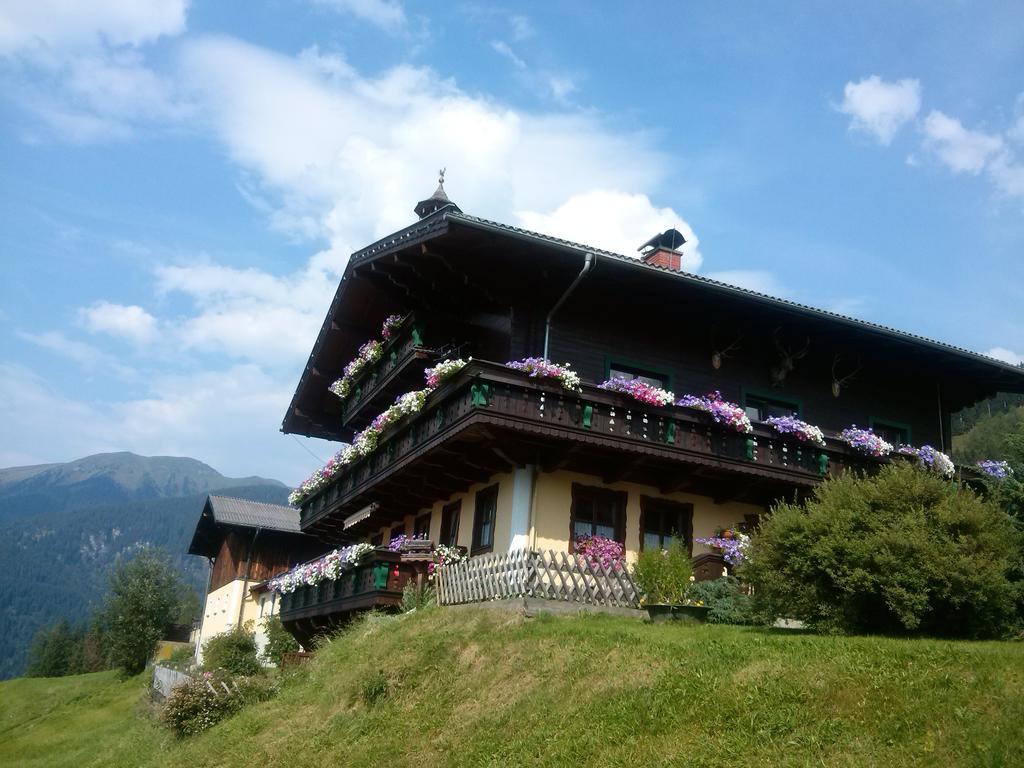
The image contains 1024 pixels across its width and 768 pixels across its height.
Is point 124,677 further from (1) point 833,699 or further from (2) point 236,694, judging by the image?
(1) point 833,699

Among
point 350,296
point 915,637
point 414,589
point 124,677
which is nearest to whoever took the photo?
point 915,637

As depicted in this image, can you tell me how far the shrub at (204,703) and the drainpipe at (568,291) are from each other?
28.4 ft

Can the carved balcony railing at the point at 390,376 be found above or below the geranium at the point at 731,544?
above

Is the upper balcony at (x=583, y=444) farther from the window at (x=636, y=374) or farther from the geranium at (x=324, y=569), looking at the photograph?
the window at (x=636, y=374)

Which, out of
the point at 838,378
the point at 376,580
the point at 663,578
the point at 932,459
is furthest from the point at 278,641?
the point at 932,459

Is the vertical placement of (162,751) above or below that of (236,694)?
below

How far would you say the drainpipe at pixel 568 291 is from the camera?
18.7 m

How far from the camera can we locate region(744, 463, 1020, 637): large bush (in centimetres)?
1212

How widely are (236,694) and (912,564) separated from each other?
40.8ft

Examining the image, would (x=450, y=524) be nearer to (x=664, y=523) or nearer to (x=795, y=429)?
(x=664, y=523)

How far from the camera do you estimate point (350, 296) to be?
1000 inches

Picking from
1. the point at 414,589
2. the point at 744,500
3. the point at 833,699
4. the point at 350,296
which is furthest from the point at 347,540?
the point at 833,699

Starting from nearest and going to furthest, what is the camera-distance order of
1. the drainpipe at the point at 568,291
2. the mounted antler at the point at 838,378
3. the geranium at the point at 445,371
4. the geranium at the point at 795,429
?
the geranium at the point at 445,371
the drainpipe at the point at 568,291
the geranium at the point at 795,429
the mounted antler at the point at 838,378

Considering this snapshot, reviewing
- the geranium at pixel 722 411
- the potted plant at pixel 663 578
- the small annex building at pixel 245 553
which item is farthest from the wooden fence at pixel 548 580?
the small annex building at pixel 245 553
